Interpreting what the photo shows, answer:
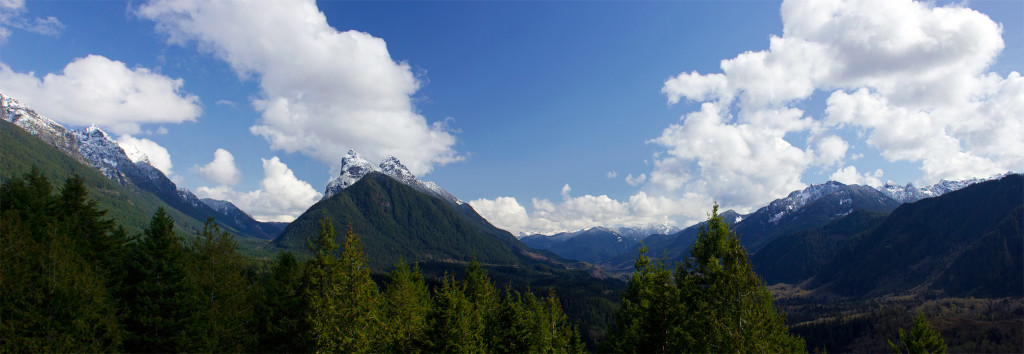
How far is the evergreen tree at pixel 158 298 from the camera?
102 feet

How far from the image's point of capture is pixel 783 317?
2317cm

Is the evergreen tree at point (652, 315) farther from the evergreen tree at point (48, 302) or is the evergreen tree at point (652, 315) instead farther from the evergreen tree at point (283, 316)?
the evergreen tree at point (48, 302)

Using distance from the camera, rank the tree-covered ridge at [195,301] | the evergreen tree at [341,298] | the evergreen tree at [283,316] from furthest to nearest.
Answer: the evergreen tree at [283,316] → the evergreen tree at [341,298] → the tree-covered ridge at [195,301]

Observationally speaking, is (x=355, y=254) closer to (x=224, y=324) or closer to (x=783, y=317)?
(x=224, y=324)

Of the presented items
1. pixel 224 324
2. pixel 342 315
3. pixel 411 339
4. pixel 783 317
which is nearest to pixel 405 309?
pixel 411 339

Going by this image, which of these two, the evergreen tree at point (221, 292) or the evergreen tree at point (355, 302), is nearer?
the evergreen tree at point (355, 302)

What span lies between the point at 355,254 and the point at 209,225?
21659 mm

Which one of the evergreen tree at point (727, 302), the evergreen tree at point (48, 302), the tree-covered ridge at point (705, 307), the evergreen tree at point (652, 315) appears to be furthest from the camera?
the evergreen tree at point (652, 315)

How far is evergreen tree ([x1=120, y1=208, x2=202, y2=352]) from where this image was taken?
1220 inches

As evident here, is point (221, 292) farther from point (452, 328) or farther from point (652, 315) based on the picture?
point (652, 315)

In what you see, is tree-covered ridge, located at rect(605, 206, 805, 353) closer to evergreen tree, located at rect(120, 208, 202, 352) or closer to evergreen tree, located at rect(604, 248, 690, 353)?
evergreen tree, located at rect(604, 248, 690, 353)

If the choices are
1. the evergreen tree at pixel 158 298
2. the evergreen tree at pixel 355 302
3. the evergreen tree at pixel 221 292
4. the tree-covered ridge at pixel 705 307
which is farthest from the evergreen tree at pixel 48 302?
the tree-covered ridge at pixel 705 307

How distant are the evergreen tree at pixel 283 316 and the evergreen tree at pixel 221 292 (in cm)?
142

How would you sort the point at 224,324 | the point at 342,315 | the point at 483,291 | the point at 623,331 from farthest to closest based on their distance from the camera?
the point at 483,291, the point at 224,324, the point at 623,331, the point at 342,315
